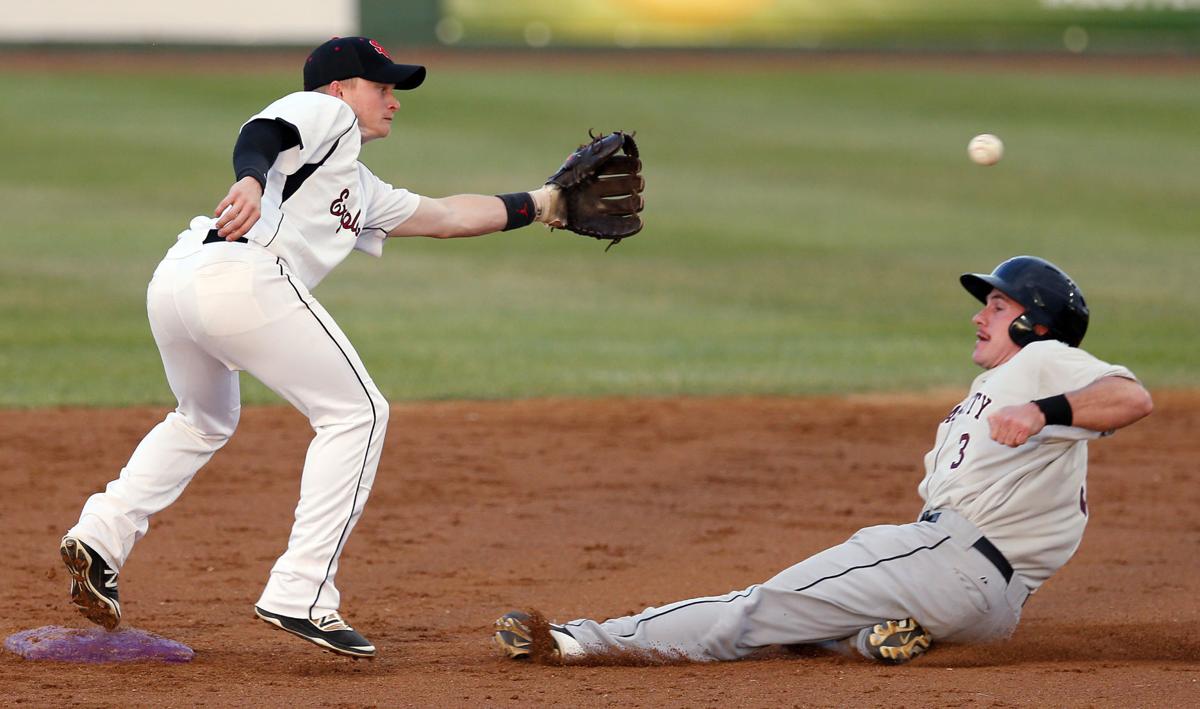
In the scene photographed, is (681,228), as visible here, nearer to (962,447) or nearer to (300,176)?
(962,447)

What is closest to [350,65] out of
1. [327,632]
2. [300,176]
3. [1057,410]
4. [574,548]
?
[300,176]

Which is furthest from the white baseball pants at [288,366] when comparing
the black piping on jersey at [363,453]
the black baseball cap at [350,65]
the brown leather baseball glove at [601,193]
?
the brown leather baseball glove at [601,193]

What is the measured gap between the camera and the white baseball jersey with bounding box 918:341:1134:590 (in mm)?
4445

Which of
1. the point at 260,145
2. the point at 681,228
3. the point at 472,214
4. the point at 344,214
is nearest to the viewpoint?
the point at 260,145

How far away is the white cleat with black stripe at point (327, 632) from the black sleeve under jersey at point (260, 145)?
1.23 meters

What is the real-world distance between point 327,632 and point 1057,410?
215 centimetres

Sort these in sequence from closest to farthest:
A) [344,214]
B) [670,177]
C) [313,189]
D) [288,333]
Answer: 1. [288,333]
2. [313,189]
3. [344,214]
4. [670,177]

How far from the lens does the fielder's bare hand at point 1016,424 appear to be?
4066 millimetres

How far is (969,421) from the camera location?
15.2ft

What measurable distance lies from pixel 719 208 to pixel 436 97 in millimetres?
8117

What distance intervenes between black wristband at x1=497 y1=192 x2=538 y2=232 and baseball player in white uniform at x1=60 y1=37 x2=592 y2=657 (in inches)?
25.0

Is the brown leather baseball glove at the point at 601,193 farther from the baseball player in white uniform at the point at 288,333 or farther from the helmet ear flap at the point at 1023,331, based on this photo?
the helmet ear flap at the point at 1023,331

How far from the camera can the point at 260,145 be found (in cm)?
416

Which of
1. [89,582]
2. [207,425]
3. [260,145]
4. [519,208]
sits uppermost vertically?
[260,145]
